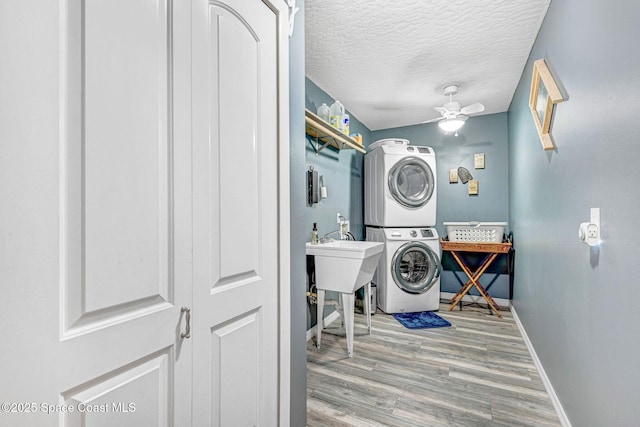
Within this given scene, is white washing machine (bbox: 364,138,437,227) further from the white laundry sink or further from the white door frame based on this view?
the white door frame

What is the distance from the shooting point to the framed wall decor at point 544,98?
1.68 metres

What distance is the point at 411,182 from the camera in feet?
12.4

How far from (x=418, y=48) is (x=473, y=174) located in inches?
87.0

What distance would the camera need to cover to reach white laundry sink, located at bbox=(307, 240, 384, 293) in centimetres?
244

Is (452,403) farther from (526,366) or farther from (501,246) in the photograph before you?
(501,246)

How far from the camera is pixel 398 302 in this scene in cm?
350

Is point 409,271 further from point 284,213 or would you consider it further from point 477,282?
point 284,213

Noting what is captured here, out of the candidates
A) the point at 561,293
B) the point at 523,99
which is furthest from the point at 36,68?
the point at 523,99

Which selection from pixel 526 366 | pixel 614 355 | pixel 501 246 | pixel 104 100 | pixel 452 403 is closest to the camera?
pixel 104 100

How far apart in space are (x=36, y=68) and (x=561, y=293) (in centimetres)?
234

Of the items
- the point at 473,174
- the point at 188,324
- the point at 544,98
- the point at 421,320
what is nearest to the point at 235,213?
the point at 188,324

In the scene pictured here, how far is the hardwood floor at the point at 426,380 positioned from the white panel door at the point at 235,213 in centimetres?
80

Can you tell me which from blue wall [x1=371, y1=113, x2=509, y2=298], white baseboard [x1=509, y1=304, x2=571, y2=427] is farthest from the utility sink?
blue wall [x1=371, y1=113, x2=509, y2=298]

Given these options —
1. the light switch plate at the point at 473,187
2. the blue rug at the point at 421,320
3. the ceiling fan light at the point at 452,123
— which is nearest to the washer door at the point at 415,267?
the blue rug at the point at 421,320
